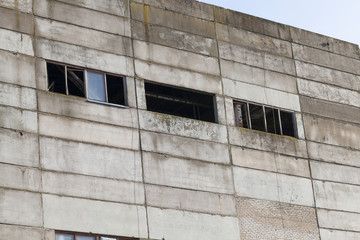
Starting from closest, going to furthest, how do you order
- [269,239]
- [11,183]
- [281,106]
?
[11,183], [269,239], [281,106]

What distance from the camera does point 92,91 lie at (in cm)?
2819

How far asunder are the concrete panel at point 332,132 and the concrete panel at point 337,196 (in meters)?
1.89

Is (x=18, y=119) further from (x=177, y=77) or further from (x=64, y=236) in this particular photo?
(x=177, y=77)

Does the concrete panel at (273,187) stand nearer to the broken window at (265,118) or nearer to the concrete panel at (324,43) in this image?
the broken window at (265,118)

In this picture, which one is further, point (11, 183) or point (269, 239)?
point (269, 239)

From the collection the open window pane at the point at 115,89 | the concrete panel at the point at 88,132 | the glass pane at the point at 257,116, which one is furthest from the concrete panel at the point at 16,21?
the glass pane at the point at 257,116

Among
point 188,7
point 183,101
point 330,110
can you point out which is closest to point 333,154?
point 330,110

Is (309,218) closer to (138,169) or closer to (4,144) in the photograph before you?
(138,169)

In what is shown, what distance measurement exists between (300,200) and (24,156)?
11155mm

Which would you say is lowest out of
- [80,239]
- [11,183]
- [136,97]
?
[80,239]

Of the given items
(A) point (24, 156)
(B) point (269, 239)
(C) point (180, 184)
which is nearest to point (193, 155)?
(C) point (180, 184)

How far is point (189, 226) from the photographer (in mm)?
28094

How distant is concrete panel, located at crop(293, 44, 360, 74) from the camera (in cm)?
3459

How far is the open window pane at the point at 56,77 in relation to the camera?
27883 mm
